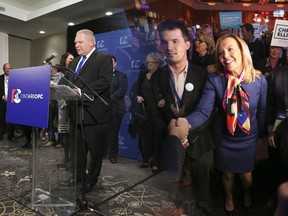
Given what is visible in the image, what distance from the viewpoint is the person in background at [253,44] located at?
1395 millimetres

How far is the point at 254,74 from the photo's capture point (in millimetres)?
1406

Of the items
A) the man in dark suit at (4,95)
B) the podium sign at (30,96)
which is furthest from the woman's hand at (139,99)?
the man in dark suit at (4,95)

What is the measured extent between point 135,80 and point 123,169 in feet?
3.11

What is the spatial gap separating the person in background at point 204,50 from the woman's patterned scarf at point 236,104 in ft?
0.44

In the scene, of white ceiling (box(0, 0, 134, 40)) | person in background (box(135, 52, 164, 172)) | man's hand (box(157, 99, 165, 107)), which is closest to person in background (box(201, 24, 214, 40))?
person in background (box(135, 52, 164, 172))

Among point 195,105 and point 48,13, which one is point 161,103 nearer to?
point 195,105

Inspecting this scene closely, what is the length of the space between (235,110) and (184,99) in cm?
34

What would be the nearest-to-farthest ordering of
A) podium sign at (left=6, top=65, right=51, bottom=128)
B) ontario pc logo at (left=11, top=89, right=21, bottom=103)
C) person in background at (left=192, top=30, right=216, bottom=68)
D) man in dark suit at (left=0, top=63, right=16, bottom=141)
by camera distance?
1. person in background at (left=192, top=30, right=216, bottom=68)
2. podium sign at (left=6, top=65, right=51, bottom=128)
3. ontario pc logo at (left=11, top=89, right=21, bottom=103)
4. man in dark suit at (left=0, top=63, right=16, bottom=141)

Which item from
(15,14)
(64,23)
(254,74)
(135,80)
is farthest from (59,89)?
(15,14)

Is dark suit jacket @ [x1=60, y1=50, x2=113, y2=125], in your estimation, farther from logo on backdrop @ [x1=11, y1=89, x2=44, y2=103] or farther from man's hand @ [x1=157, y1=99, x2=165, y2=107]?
man's hand @ [x1=157, y1=99, x2=165, y2=107]

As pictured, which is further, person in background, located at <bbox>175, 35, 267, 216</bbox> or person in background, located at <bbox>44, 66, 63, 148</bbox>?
person in background, located at <bbox>44, 66, 63, 148</bbox>

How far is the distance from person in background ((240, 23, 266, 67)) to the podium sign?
4.20ft

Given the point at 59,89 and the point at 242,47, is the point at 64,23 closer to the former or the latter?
the point at 59,89

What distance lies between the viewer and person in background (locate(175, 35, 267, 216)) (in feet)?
4.64
